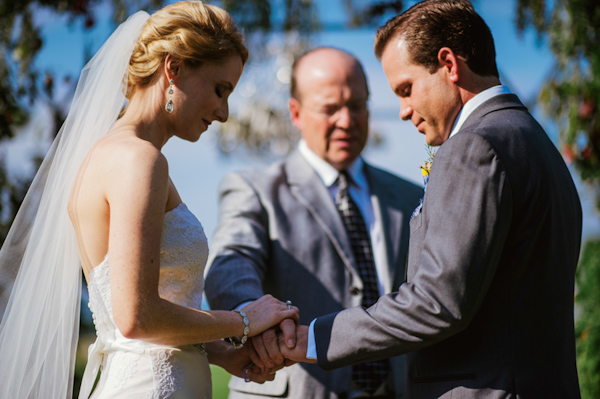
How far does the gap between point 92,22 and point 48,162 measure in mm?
2442

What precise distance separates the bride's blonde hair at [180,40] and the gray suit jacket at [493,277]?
1051mm

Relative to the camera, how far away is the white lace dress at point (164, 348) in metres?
2.49

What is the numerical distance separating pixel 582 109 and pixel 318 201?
9.26ft

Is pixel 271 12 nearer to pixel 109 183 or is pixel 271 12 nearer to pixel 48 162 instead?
pixel 48 162

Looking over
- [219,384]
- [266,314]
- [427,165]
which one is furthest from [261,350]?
[219,384]

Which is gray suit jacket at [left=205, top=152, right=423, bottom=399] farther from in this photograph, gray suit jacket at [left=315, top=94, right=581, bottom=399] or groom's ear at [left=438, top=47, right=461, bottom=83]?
groom's ear at [left=438, top=47, right=461, bottom=83]

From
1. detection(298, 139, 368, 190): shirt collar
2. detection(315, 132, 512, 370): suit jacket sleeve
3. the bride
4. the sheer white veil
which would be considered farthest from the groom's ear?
detection(298, 139, 368, 190): shirt collar

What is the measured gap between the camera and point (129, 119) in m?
2.69

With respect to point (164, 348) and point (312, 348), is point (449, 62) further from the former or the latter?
point (164, 348)

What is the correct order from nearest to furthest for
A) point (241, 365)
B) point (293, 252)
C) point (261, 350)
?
1. point (261, 350)
2. point (241, 365)
3. point (293, 252)

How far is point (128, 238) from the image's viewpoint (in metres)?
2.30

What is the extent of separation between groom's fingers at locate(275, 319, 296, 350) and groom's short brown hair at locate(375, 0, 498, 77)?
1274 millimetres

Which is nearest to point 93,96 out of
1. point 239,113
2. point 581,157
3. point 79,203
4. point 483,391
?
point 79,203

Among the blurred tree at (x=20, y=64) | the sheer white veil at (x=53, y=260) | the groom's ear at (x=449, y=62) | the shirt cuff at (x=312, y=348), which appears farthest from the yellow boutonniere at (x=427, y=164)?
the blurred tree at (x=20, y=64)
